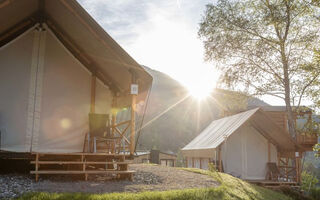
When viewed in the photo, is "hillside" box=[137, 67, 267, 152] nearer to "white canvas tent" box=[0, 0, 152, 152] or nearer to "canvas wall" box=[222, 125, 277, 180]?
"canvas wall" box=[222, 125, 277, 180]

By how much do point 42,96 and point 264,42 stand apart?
10.7 meters

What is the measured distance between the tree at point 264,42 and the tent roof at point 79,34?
774 centimetres

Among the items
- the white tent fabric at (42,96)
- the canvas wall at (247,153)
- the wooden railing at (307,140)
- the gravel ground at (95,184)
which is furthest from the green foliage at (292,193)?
the white tent fabric at (42,96)

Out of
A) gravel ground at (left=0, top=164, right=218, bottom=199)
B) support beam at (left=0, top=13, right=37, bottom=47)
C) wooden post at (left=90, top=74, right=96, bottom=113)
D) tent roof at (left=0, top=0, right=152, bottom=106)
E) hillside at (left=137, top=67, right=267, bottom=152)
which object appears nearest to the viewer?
gravel ground at (left=0, top=164, right=218, bottom=199)

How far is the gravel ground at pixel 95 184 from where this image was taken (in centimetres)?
570

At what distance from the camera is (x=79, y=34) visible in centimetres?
873

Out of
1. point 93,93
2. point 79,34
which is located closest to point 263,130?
point 93,93

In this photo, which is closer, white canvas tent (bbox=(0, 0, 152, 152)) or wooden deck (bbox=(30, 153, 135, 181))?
wooden deck (bbox=(30, 153, 135, 181))

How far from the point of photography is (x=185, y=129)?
2662 inches

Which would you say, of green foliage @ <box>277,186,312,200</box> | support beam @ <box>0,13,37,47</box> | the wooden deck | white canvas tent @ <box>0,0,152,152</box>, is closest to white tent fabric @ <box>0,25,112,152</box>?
white canvas tent @ <box>0,0,152,152</box>

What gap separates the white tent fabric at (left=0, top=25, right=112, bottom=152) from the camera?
824 cm

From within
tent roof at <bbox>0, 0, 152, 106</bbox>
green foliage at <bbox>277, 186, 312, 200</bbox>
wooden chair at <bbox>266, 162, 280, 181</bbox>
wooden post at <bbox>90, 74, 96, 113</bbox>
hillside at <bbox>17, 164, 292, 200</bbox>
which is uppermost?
tent roof at <bbox>0, 0, 152, 106</bbox>

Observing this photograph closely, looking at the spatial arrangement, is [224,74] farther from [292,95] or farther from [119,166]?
[119,166]

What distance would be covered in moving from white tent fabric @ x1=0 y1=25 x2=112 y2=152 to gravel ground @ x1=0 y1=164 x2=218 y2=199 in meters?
1.52
